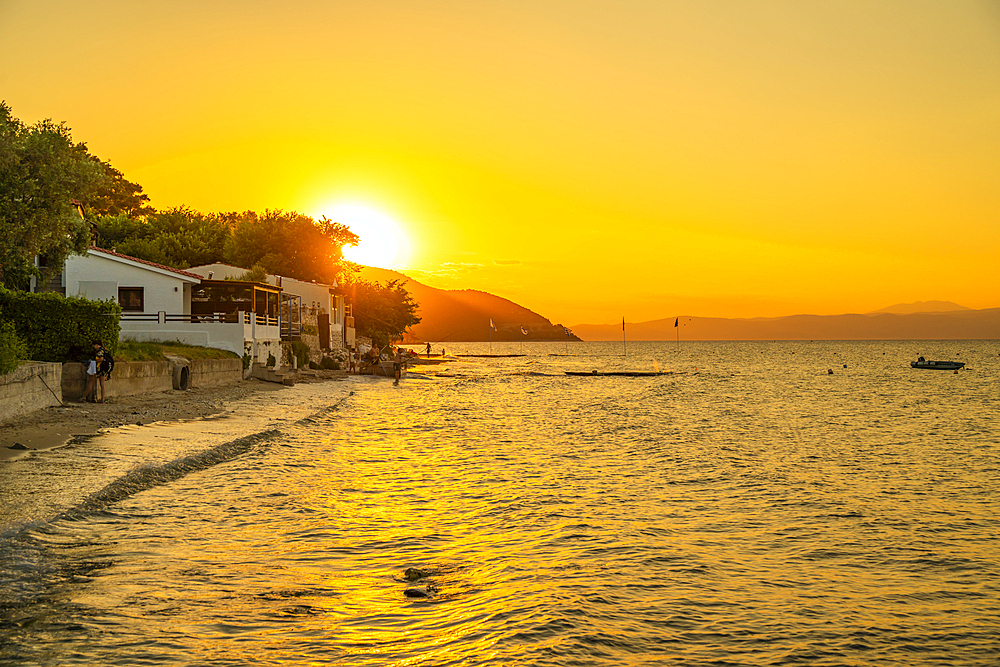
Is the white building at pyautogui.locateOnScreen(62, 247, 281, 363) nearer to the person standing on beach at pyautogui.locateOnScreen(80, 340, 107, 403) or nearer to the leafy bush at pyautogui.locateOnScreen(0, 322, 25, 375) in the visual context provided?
the person standing on beach at pyautogui.locateOnScreen(80, 340, 107, 403)

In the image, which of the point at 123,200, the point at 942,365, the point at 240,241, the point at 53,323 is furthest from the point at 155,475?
the point at 942,365

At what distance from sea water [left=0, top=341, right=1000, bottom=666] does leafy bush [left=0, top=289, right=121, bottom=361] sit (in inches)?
238

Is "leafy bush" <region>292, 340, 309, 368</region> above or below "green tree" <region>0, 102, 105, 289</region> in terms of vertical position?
below

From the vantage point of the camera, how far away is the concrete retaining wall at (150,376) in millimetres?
26297

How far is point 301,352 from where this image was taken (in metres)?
61.6

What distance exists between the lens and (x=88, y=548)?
36.7ft

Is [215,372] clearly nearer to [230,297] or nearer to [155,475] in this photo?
[230,297]

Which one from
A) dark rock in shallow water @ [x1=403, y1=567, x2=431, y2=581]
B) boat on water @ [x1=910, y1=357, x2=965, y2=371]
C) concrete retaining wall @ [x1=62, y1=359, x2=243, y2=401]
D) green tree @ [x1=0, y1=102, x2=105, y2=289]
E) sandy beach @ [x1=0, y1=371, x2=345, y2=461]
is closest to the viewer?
dark rock in shallow water @ [x1=403, y1=567, x2=431, y2=581]

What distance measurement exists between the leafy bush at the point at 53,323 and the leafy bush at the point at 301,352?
1260 inches

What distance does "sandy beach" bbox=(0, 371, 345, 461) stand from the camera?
18.1 metres

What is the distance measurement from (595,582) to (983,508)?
11.9 m

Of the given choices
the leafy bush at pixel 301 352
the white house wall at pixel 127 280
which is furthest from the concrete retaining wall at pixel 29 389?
the leafy bush at pixel 301 352

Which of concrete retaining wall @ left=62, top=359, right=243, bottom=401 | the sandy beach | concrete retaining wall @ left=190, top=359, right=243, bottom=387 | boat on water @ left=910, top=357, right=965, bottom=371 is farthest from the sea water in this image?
boat on water @ left=910, top=357, right=965, bottom=371

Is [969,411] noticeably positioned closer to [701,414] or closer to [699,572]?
[701,414]
